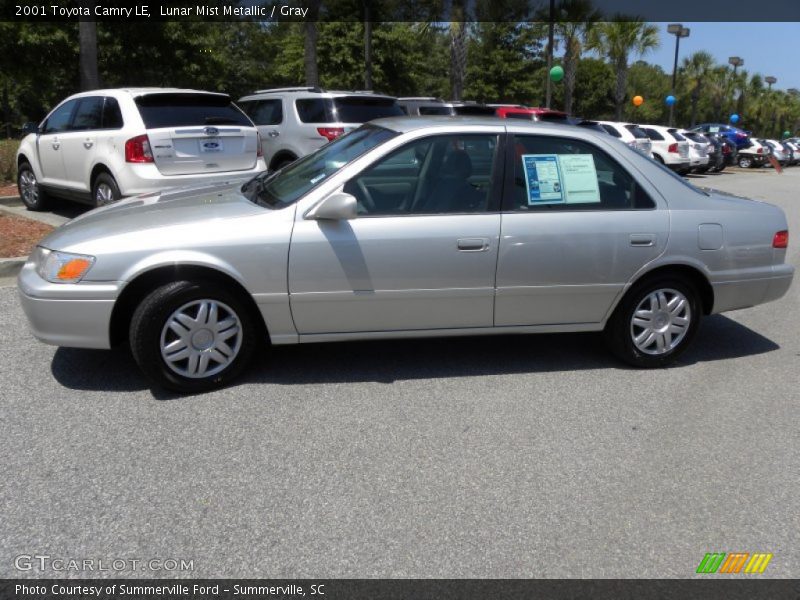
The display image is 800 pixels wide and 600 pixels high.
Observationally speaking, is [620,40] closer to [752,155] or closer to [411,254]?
[752,155]

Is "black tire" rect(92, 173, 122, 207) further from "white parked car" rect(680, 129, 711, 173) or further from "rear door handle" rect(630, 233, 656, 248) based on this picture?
"white parked car" rect(680, 129, 711, 173)

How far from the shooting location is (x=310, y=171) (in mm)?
4617

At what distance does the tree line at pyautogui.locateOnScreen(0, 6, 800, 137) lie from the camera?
61.0 feet

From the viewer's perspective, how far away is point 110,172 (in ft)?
25.2

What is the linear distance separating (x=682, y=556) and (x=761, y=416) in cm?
167

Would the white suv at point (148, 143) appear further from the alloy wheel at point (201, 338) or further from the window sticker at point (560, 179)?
the window sticker at point (560, 179)

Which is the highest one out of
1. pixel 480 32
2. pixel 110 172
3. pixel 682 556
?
pixel 480 32

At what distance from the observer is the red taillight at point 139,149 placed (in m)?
7.30

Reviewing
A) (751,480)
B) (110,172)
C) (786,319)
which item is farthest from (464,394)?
(110,172)

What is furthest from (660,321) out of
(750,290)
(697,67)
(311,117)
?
(697,67)

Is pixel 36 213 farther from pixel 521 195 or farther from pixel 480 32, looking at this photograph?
pixel 480 32

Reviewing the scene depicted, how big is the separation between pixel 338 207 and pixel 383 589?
2140 mm

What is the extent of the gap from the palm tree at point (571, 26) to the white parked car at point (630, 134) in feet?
29.1

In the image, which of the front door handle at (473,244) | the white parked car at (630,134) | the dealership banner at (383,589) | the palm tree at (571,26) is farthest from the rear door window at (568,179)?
the palm tree at (571,26)
